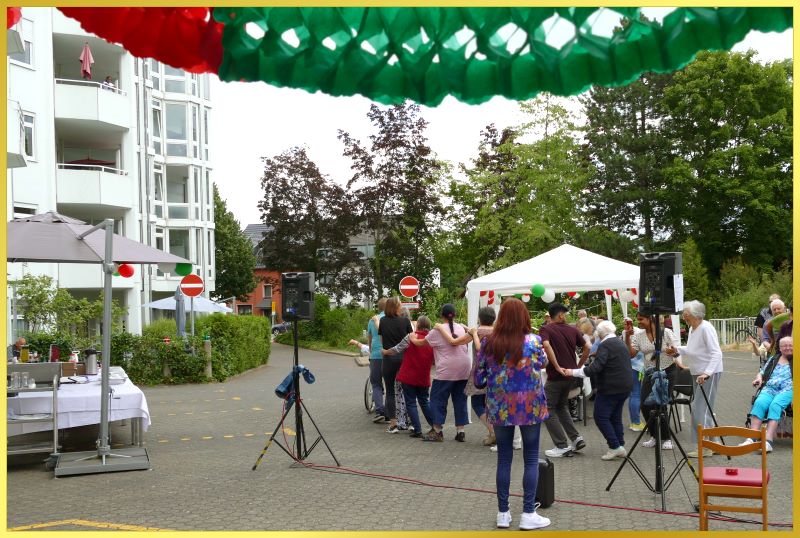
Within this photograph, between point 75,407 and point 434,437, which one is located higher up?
point 75,407

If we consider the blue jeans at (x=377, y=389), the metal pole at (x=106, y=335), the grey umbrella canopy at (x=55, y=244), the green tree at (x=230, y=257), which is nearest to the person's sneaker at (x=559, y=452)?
the blue jeans at (x=377, y=389)

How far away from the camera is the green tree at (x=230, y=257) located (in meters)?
63.7

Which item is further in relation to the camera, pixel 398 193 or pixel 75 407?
pixel 398 193

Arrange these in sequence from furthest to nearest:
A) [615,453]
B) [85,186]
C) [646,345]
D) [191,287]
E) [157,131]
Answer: [157,131], [85,186], [191,287], [646,345], [615,453]

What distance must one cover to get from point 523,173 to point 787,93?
13.6m

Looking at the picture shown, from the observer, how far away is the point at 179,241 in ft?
141

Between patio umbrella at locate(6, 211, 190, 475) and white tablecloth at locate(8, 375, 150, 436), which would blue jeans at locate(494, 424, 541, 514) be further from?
white tablecloth at locate(8, 375, 150, 436)

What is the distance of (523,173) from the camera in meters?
34.6

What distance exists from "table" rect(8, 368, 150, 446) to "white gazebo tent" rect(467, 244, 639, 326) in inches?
202

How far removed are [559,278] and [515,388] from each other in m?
7.41

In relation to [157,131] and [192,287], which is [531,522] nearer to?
[192,287]

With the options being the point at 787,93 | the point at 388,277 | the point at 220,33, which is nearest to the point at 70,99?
the point at 388,277

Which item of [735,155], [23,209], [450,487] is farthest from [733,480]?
[735,155]

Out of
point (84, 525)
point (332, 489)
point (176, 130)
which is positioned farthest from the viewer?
point (176, 130)
